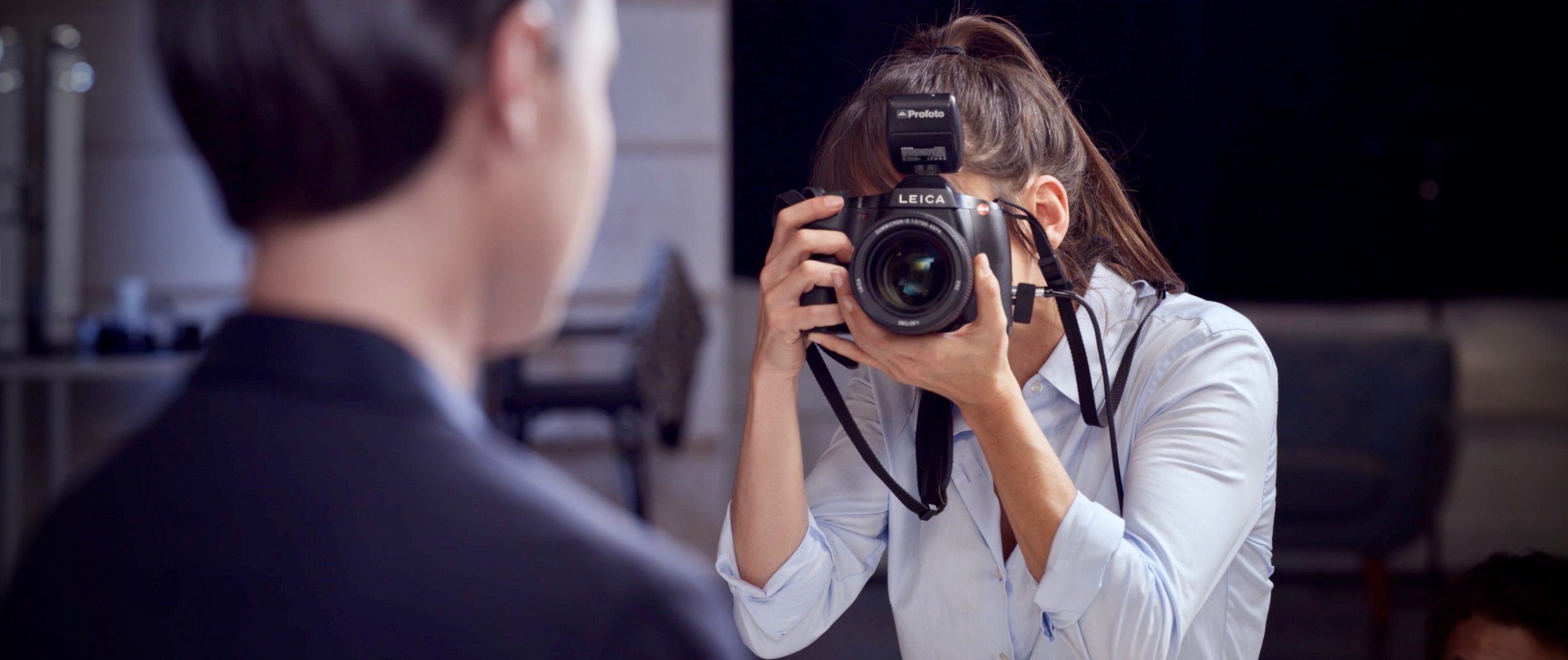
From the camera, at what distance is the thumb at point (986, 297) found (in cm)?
73

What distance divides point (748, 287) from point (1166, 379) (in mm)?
721

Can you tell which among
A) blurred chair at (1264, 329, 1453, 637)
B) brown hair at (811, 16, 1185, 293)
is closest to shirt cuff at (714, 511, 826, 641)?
brown hair at (811, 16, 1185, 293)

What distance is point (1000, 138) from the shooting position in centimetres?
82

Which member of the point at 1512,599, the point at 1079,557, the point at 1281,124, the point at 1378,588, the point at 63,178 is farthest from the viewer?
the point at 63,178

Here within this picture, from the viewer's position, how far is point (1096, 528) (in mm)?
700

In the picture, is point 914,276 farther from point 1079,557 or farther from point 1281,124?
point 1281,124

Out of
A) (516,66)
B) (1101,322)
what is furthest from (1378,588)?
(516,66)

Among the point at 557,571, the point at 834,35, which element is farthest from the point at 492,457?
the point at 834,35

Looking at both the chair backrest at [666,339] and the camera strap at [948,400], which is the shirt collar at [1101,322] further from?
the chair backrest at [666,339]

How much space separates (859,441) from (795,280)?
0.12m

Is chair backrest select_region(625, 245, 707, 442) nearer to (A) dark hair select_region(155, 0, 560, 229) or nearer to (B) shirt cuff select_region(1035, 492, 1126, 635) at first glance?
(B) shirt cuff select_region(1035, 492, 1126, 635)

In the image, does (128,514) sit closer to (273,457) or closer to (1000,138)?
(273,457)

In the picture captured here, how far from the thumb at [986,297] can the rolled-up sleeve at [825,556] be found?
203mm

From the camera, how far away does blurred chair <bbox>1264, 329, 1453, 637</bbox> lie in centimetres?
171
